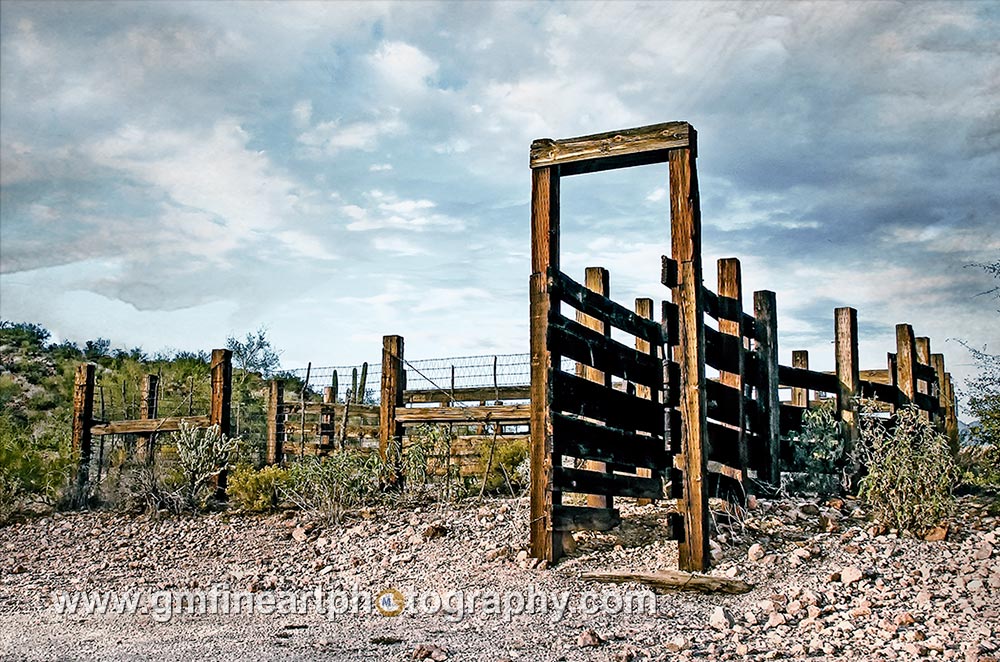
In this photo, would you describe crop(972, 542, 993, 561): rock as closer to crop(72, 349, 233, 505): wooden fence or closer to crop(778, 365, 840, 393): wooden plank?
crop(778, 365, 840, 393): wooden plank

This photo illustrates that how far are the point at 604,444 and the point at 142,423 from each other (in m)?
8.34

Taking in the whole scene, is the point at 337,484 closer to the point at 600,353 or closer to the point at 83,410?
the point at 600,353

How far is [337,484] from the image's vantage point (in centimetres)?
998

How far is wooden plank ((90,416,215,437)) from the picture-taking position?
1225cm

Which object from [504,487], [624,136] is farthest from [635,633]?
[504,487]

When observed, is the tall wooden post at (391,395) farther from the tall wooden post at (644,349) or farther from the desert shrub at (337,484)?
the tall wooden post at (644,349)

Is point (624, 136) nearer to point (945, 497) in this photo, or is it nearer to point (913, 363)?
point (945, 497)

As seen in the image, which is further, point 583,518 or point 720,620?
point 583,518

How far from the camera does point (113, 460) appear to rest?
13.6 metres

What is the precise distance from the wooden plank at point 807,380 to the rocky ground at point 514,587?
5.41 feet

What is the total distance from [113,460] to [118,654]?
923 cm

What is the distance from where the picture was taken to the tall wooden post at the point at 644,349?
340 inches


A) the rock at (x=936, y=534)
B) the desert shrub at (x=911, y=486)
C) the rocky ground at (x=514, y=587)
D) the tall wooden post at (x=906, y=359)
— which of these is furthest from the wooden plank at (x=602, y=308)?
the tall wooden post at (x=906, y=359)

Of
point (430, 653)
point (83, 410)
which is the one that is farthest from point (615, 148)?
point (83, 410)
